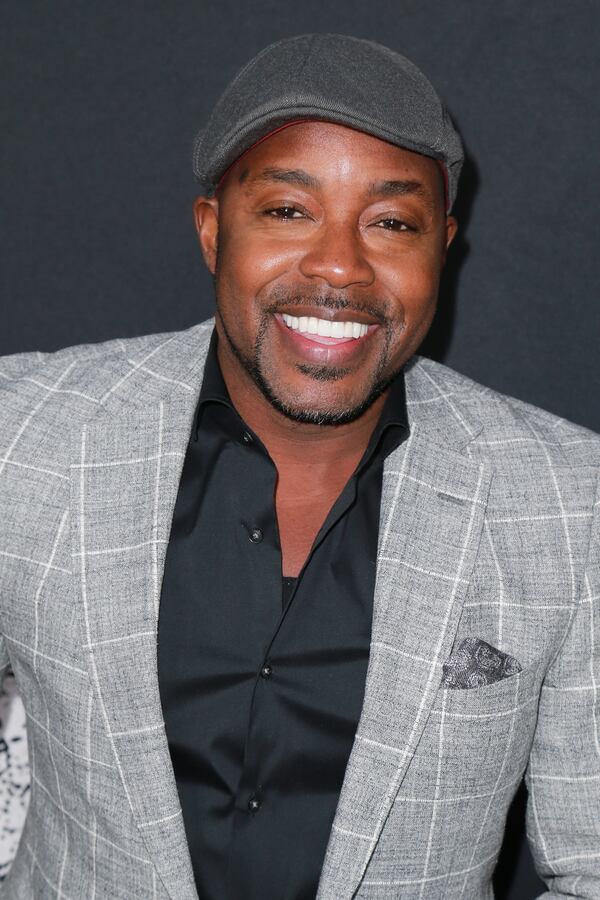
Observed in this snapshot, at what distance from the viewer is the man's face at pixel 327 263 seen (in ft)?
4.83

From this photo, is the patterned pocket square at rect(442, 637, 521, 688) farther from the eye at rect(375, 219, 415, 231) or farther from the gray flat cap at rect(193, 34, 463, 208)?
the gray flat cap at rect(193, 34, 463, 208)

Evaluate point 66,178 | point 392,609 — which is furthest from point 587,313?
point 66,178

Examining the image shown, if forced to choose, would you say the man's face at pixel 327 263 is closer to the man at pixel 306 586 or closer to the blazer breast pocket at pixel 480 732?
the man at pixel 306 586

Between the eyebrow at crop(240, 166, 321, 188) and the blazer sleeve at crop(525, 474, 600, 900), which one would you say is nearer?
the eyebrow at crop(240, 166, 321, 188)

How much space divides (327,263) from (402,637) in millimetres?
531

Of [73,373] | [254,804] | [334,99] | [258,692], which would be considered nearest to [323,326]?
[334,99]

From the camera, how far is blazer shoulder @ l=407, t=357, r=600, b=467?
1.64 meters

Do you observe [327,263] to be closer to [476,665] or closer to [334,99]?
[334,99]

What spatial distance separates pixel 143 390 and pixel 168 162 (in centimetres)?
52

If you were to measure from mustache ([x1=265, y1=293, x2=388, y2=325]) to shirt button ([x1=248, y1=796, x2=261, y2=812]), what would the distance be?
27.4 inches

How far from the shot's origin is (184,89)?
75.0 inches

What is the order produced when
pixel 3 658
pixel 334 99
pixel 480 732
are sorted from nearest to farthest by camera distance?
pixel 334 99, pixel 480 732, pixel 3 658

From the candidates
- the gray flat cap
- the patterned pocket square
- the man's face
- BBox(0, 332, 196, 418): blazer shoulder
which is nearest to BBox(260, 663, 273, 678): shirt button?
the patterned pocket square

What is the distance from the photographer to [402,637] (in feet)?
4.95
